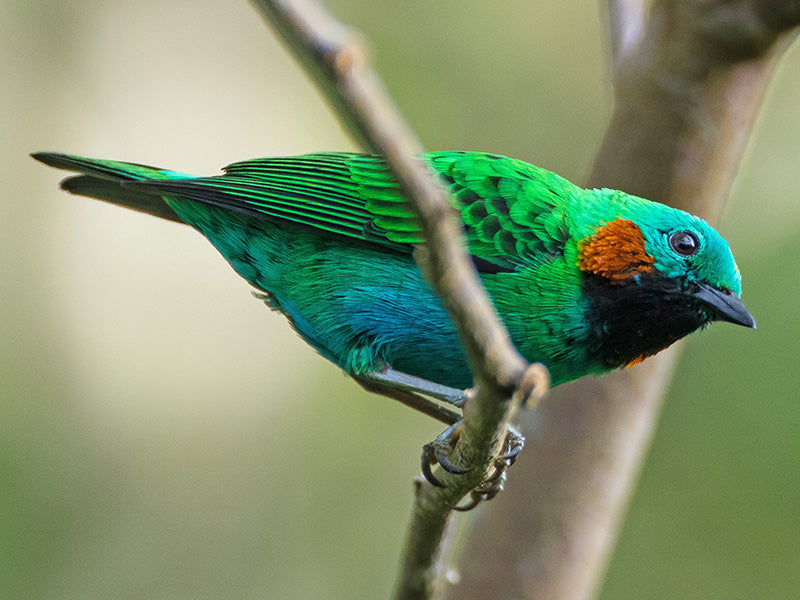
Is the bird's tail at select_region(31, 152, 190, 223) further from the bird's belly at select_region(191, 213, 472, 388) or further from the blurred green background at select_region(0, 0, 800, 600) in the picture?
the blurred green background at select_region(0, 0, 800, 600)

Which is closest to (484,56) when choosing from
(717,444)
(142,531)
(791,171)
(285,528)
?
(791,171)

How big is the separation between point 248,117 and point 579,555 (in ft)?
20.2

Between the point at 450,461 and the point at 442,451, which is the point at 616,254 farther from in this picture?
the point at 450,461

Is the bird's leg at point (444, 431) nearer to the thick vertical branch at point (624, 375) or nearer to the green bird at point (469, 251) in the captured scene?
the green bird at point (469, 251)

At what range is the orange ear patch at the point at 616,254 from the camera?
12.8 feet

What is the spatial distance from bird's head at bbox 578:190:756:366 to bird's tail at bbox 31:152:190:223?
7.10 ft

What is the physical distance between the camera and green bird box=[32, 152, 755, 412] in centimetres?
387

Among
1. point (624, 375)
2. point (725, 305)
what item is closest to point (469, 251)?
point (725, 305)

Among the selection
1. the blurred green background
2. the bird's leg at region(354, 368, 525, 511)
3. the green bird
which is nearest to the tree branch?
the bird's leg at region(354, 368, 525, 511)

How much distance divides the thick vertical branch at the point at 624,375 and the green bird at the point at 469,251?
2.10 feet

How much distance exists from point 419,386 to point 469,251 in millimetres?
660

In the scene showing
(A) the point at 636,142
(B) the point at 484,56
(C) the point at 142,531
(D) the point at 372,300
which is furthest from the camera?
(B) the point at 484,56

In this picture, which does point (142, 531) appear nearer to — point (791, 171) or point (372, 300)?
point (372, 300)

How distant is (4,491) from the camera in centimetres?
775
